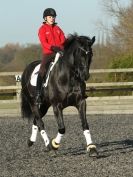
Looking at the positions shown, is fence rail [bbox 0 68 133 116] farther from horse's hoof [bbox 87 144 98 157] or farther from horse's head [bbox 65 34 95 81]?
horse's hoof [bbox 87 144 98 157]

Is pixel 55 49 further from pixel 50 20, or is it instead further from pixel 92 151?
pixel 92 151

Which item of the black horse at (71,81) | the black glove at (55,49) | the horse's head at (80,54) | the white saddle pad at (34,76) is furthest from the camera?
the white saddle pad at (34,76)

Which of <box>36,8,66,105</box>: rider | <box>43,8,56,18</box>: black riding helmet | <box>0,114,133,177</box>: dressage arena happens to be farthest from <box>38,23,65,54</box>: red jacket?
<box>0,114,133,177</box>: dressage arena

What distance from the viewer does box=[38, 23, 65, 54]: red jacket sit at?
29.3 ft

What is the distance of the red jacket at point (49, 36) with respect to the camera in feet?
29.3

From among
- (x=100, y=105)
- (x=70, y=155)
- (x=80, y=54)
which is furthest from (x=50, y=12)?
(x=100, y=105)

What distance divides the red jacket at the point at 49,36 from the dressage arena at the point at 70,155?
1.82 metres

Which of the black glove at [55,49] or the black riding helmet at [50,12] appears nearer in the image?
the black glove at [55,49]

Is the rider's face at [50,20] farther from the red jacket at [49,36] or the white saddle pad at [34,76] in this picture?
the white saddle pad at [34,76]

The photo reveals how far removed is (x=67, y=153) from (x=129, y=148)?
1167mm

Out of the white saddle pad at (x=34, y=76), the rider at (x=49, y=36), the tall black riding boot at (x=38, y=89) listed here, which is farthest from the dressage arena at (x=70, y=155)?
the rider at (x=49, y=36)

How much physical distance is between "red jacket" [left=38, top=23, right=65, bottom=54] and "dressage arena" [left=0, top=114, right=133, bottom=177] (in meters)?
1.82

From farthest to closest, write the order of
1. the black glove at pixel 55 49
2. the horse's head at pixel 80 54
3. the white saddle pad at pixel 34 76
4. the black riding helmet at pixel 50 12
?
the white saddle pad at pixel 34 76, the black riding helmet at pixel 50 12, the black glove at pixel 55 49, the horse's head at pixel 80 54

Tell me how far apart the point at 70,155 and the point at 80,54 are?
5.50 feet
